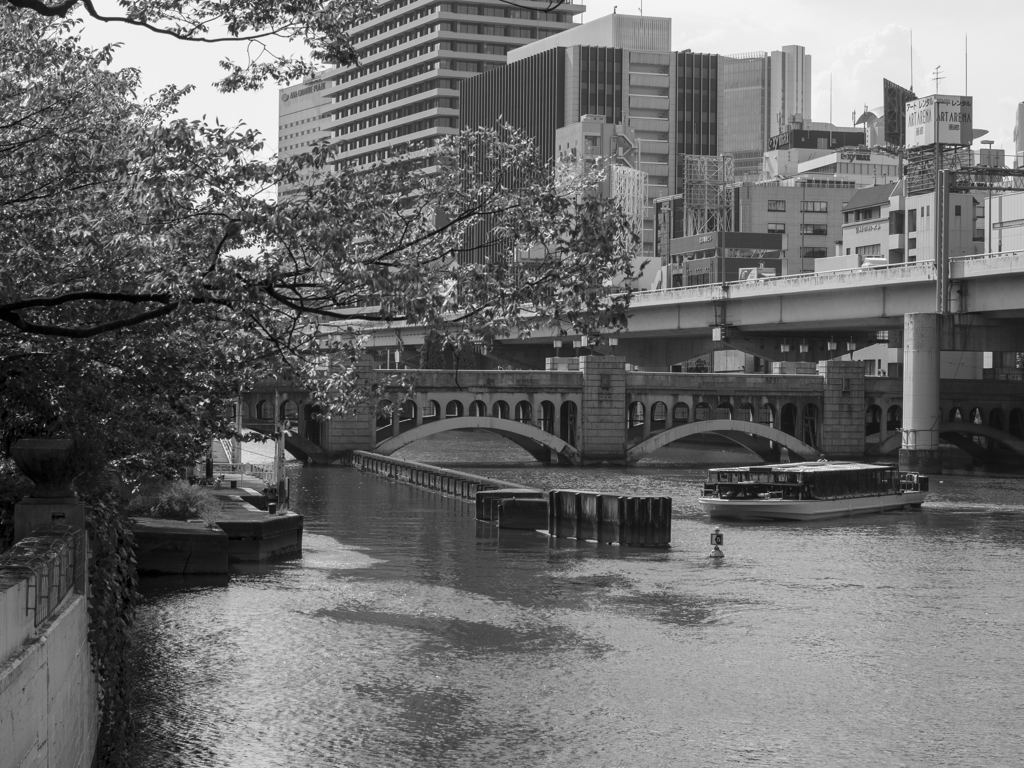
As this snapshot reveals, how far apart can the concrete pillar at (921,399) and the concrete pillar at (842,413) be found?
10205 mm

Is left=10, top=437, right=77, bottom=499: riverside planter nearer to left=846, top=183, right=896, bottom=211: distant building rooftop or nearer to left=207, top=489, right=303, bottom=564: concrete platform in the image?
left=207, top=489, right=303, bottom=564: concrete platform

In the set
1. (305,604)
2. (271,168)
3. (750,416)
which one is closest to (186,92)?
(271,168)

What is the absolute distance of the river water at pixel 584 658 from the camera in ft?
79.0

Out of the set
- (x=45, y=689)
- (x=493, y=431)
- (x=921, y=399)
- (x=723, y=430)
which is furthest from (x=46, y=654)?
(x=723, y=430)

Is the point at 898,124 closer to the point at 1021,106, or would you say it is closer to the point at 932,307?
the point at 1021,106

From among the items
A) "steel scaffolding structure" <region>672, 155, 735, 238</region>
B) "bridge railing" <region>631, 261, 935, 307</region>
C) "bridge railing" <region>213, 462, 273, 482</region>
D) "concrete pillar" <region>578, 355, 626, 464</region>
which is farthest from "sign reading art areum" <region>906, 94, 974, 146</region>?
"bridge railing" <region>213, 462, 273, 482</region>

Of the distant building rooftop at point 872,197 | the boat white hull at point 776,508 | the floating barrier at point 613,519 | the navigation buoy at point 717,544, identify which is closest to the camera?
the navigation buoy at point 717,544

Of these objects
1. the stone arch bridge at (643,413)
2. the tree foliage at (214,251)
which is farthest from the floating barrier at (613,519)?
the stone arch bridge at (643,413)

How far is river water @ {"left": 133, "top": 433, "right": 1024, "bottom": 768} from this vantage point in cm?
2409

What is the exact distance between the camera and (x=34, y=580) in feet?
45.4

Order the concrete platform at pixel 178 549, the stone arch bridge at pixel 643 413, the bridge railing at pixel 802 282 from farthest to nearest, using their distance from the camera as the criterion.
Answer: the stone arch bridge at pixel 643 413 < the bridge railing at pixel 802 282 < the concrete platform at pixel 178 549

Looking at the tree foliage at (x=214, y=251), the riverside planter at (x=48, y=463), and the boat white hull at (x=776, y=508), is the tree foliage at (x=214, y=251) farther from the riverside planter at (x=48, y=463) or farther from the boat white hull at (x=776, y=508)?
the boat white hull at (x=776, y=508)

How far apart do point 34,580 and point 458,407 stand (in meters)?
95.1

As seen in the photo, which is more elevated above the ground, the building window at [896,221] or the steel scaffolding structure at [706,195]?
the steel scaffolding structure at [706,195]
